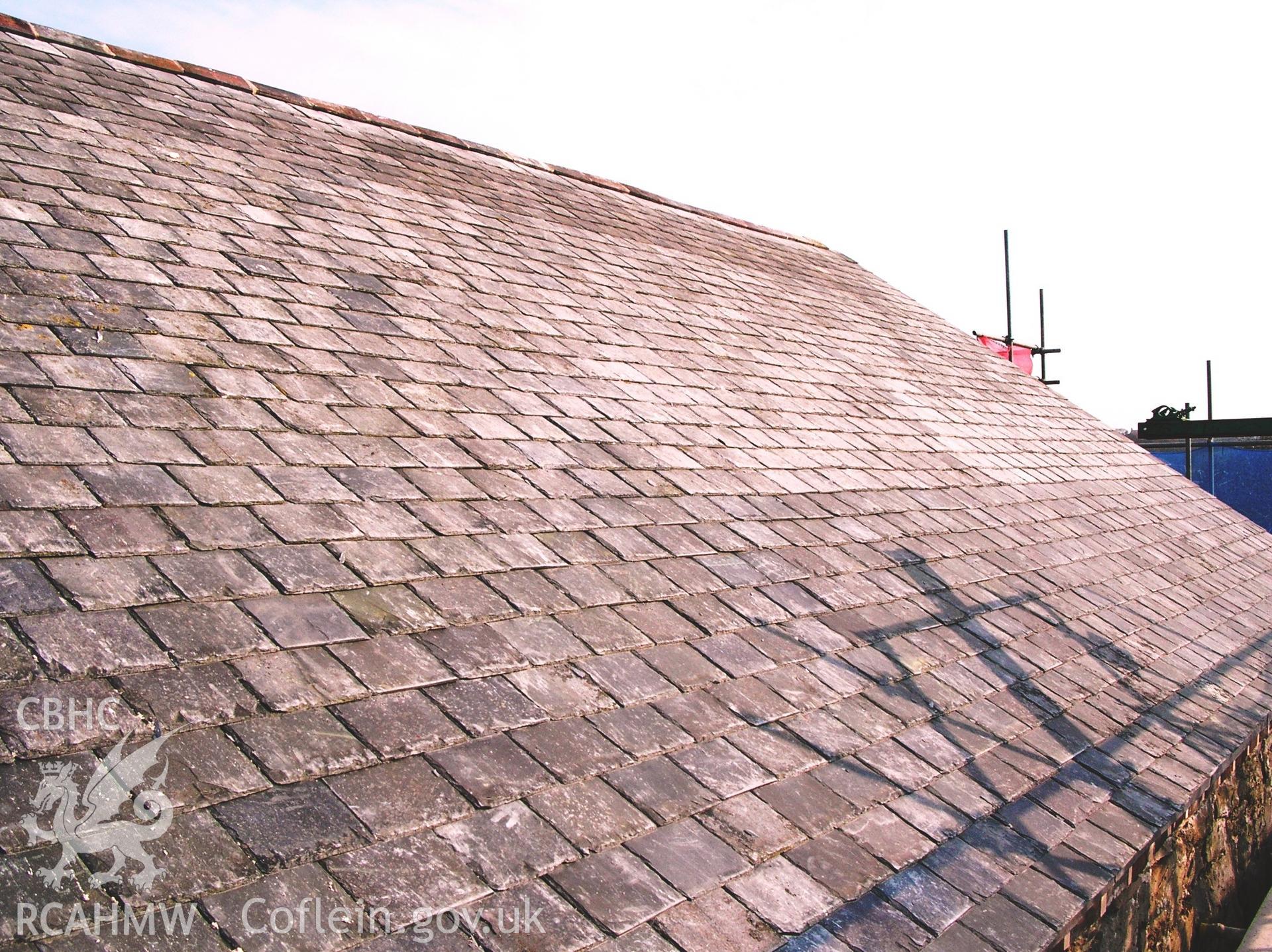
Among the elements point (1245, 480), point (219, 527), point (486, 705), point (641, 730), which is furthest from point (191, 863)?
point (1245, 480)

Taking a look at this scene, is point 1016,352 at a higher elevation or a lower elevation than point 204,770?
lower

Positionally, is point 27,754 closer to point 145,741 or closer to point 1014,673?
point 145,741

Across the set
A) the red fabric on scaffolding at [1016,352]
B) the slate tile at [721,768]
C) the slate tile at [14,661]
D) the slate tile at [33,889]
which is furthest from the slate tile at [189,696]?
the red fabric on scaffolding at [1016,352]

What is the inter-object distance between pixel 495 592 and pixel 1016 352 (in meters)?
19.3

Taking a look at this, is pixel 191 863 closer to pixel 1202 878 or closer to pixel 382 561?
pixel 382 561

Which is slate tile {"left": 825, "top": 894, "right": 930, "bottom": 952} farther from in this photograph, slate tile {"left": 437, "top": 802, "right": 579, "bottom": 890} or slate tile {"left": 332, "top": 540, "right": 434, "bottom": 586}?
slate tile {"left": 332, "top": 540, "right": 434, "bottom": 586}

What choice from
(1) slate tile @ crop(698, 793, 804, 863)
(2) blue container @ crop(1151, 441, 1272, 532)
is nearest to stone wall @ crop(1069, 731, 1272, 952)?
(1) slate tile @ crop(698, 793, 804, 863)

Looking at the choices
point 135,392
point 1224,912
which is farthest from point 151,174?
point 1224,912

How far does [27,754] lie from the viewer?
1.97 metres

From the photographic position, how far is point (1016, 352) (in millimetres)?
20297

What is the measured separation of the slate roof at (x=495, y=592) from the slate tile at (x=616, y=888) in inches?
0.4

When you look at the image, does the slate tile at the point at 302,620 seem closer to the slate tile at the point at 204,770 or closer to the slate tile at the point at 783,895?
the slate tile at the point at 204,770

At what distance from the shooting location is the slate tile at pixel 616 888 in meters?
2.32

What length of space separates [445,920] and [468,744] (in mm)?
577
